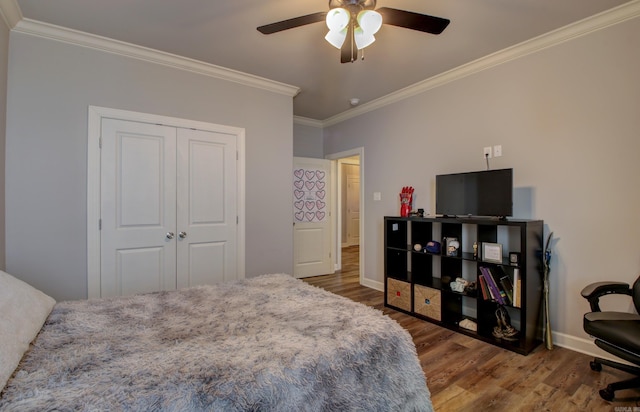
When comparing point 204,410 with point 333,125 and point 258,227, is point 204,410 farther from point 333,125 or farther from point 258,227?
point 333,125

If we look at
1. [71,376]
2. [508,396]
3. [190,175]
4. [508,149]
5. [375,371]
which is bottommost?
[508,396]

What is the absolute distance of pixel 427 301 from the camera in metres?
3.12

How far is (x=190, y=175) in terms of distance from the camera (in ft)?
10.1

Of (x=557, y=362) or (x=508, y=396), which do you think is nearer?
(x=508, y=396)

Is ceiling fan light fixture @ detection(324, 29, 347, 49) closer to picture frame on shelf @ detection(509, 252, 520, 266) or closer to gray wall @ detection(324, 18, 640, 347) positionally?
gray wall @ detection(324, 18, 640, 347)

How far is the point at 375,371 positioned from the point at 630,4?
3.10 m

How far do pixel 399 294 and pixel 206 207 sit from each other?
240 cm

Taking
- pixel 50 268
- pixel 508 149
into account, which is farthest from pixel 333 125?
pixel 50 268

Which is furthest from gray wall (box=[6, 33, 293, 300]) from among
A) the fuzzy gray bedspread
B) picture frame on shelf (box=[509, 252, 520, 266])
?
picture frame on shelf (box=[509, 252, 520, 266])

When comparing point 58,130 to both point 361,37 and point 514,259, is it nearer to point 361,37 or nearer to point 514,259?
point 361,37

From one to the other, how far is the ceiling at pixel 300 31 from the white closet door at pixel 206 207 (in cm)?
88

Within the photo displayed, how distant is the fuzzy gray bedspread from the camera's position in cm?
89

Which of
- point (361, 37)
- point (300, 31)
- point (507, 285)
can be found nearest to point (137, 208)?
point (300, 31)

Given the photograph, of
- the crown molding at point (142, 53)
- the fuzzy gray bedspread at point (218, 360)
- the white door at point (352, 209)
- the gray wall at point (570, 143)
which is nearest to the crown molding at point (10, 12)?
the crown molding at point (142, 53)
